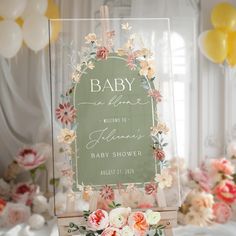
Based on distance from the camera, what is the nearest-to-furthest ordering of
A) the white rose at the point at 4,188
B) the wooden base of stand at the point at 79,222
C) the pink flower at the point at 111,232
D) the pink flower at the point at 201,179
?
the pink flower at the point at 111,232, the wooden base of stand at the point at 79,222, the pink flower at the point at 201,179, the white rose at the point at 4,188

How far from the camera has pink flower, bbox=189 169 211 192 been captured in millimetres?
2141

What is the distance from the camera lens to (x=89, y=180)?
152cm

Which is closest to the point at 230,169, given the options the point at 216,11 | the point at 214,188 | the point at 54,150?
the point at 214,188

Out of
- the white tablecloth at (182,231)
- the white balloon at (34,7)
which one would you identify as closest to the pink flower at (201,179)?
the white tablecloth at (182,231)

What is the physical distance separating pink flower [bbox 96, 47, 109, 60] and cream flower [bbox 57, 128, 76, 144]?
0.31 meters

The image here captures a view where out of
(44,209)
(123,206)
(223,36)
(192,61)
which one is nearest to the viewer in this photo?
(123,206)

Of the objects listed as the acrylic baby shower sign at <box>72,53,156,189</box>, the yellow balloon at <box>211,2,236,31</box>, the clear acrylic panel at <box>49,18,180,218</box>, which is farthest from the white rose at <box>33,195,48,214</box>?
the yellow balloon at <box>211,2,236,31</box>

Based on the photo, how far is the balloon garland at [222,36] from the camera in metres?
2.29

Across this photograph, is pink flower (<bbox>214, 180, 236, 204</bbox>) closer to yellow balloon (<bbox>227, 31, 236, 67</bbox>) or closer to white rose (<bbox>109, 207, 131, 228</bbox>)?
yellow balloon (<bbox>227, 31, 236, 67</bbox>)

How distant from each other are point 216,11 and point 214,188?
40.0 inches

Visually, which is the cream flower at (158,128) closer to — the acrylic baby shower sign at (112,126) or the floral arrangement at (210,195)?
the acrylic baby shower sign at (112,126)

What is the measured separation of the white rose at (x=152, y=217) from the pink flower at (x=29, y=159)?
895 mm

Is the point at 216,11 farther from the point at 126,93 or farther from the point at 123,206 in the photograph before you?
the point at 123,206

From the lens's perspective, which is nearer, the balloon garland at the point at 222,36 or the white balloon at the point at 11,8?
the white balloon at the point at 11,8
